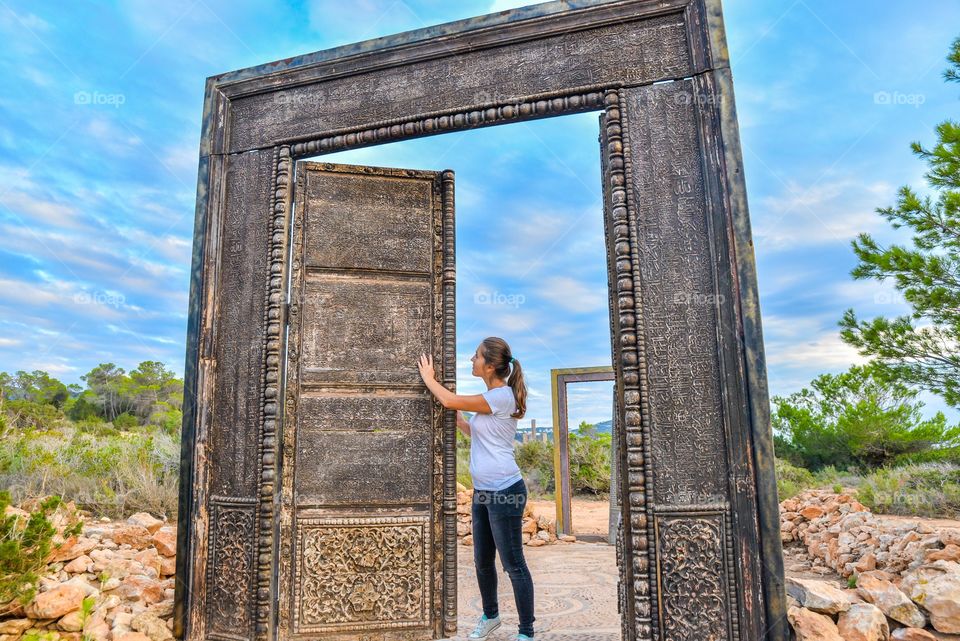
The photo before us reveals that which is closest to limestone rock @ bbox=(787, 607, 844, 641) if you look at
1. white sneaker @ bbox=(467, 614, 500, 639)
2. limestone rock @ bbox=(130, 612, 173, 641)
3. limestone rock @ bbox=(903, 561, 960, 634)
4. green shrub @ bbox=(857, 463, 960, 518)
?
limestone rock @ bbox=(903, 561, 960, 634)

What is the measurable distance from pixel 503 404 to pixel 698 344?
110 cm

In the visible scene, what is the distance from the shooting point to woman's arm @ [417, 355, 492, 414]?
3.32 m

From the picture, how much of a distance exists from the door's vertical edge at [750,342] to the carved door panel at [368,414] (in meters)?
1.64

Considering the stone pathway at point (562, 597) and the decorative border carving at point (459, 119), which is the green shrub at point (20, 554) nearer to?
the stone pathway at point (562, 597)

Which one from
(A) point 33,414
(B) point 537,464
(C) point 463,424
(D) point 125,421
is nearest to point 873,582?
(C) point 463,424

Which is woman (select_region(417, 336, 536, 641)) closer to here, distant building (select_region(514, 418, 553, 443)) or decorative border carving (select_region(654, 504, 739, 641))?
decorative border carving (select_region(654, 504, 739, 641))

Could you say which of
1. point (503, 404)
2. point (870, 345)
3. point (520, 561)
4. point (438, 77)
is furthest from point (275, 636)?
point (870, 345)

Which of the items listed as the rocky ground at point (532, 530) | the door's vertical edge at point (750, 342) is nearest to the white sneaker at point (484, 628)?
the door's vertical edge at point (750, 342)

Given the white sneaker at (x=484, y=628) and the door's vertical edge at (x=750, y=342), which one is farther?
the white sneaker at (x=484, y=628)

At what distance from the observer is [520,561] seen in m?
3.24

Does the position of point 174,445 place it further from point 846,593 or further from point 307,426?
point 846,593

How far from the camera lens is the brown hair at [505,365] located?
349cm

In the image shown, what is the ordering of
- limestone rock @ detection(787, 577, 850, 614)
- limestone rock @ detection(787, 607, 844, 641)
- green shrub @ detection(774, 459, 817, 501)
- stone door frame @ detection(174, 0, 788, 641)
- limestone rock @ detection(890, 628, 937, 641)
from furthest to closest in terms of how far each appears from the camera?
green shrub @ detection(774, 459, 817, 501)
limestone rock @ detection(787, 577, 850, 614)
limestone rock @ detection(890, 628, 937, 641)
limestone rock @ detection(787, 607, 844, 641)
stone door frame @ detection(174, 0, 788, 641)

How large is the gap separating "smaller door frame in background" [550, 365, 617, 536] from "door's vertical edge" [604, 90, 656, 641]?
4805 millimetres
